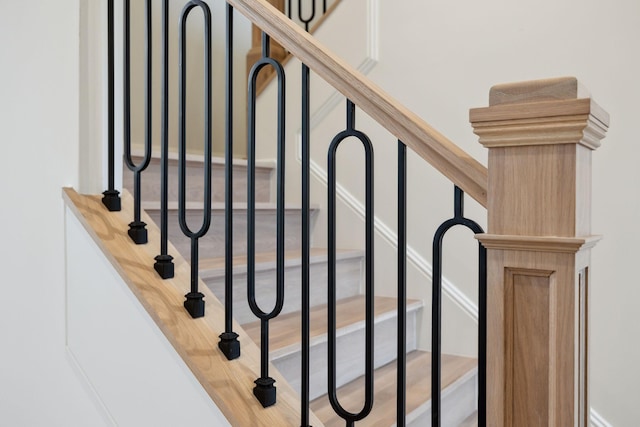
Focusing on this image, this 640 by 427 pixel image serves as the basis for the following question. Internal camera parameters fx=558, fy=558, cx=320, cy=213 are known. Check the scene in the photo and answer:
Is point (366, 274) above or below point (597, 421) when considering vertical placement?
above

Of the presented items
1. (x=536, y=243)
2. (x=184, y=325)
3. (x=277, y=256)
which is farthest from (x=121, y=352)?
(x=536, y=243)

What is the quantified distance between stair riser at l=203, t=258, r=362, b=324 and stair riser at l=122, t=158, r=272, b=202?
1.62ft

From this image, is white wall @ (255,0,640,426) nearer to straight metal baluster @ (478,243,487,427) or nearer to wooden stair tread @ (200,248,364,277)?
wooden stair tread @ (200,248,364,277)


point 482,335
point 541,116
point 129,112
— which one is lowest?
point 482,335

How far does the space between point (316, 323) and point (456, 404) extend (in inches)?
20.4

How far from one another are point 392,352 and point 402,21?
1295mm

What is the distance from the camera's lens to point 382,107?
1005 millimetres

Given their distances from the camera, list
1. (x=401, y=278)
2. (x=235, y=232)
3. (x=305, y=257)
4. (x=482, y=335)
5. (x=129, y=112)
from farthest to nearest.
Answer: (x=235, y=232) < (x=129, y=112) < (x=305, y=257) < (x=401, y=278) < (x=482, y=335)

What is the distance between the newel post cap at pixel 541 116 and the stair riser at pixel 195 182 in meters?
1.35

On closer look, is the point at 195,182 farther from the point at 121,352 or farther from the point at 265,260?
the point at 121,352

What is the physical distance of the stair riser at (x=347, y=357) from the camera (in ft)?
4.85

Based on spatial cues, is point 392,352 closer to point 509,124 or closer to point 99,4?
point 509,124

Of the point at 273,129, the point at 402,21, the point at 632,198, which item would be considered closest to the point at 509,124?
the point at 632,198

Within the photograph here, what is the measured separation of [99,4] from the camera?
4.59 feet
